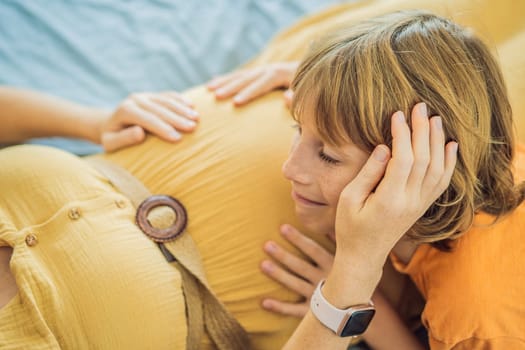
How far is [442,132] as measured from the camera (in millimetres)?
748

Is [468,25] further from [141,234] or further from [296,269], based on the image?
[141,234]

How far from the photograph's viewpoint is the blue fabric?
138 centimetres

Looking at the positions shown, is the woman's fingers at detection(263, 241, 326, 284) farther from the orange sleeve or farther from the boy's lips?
the orange sleeve

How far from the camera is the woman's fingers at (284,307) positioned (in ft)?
3.11

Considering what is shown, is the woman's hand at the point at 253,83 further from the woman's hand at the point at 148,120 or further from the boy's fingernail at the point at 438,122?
the boy's fingernail at the point at 438,122

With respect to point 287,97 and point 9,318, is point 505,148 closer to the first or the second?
point 287,97

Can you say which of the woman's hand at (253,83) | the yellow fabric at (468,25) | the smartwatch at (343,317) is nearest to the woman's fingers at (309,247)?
the smartwatch at (343,317)

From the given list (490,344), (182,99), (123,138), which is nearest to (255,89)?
(182,99)

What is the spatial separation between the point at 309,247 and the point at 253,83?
1.15 ft

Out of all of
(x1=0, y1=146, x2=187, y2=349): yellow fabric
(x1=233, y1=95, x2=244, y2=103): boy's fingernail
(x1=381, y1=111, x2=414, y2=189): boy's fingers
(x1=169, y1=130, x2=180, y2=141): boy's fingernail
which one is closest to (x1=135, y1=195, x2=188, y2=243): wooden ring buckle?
(x1=0, y1=146, x2=187, y2=349): yellow fabric

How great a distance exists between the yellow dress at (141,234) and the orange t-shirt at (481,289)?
0.24 meters

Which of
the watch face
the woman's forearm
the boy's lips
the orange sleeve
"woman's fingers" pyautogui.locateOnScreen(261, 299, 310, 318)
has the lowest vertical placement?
the orange sleeve

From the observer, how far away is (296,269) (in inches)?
38.0

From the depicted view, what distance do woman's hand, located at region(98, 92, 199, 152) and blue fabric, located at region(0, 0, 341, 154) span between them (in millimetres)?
222
